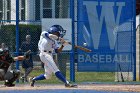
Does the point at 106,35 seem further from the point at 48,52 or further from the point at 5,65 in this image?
the point at 5,65

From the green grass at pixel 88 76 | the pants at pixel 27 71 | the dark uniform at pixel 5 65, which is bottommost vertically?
the green grass at pixel 88 76

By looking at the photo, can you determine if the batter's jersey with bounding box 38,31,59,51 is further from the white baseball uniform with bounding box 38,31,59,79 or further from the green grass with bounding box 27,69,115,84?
the green grass with bounding box 27,69,115,84

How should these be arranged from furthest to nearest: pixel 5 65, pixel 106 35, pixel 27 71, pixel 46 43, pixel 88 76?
pixel 88 76
pixel 106 35
pixel 27 71
pixel 46 43
pixel 5 65

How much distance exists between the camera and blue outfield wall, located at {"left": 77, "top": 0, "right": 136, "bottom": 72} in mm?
20828

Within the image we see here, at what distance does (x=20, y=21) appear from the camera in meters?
20.3

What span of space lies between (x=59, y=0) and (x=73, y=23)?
1.22 meters

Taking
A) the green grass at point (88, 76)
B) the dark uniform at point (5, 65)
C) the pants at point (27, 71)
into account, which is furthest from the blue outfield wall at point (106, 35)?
the dark uniform at point (5, 65)

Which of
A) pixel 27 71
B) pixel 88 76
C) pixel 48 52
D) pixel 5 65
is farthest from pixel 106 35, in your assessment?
pixel 5 65

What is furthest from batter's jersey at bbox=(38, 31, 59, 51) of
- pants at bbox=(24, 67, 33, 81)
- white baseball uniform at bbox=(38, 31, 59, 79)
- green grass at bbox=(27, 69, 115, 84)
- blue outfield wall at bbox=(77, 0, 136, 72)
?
blue outfield wall at bbox=(77, 0, 136, 72)

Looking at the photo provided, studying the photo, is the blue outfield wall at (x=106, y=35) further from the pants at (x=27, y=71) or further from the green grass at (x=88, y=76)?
the pants at (x=27, y=71)

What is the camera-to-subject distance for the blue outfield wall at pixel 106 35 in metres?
20.8

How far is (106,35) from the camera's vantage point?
21.0 m

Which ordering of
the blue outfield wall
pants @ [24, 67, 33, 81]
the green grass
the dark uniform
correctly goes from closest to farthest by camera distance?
1. the dark uniform
2. pants @ [24, 67, 33, 81]
3. the green grass
4. the blue outfield wall

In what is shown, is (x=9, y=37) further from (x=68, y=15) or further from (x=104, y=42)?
(x=104, y=42)
